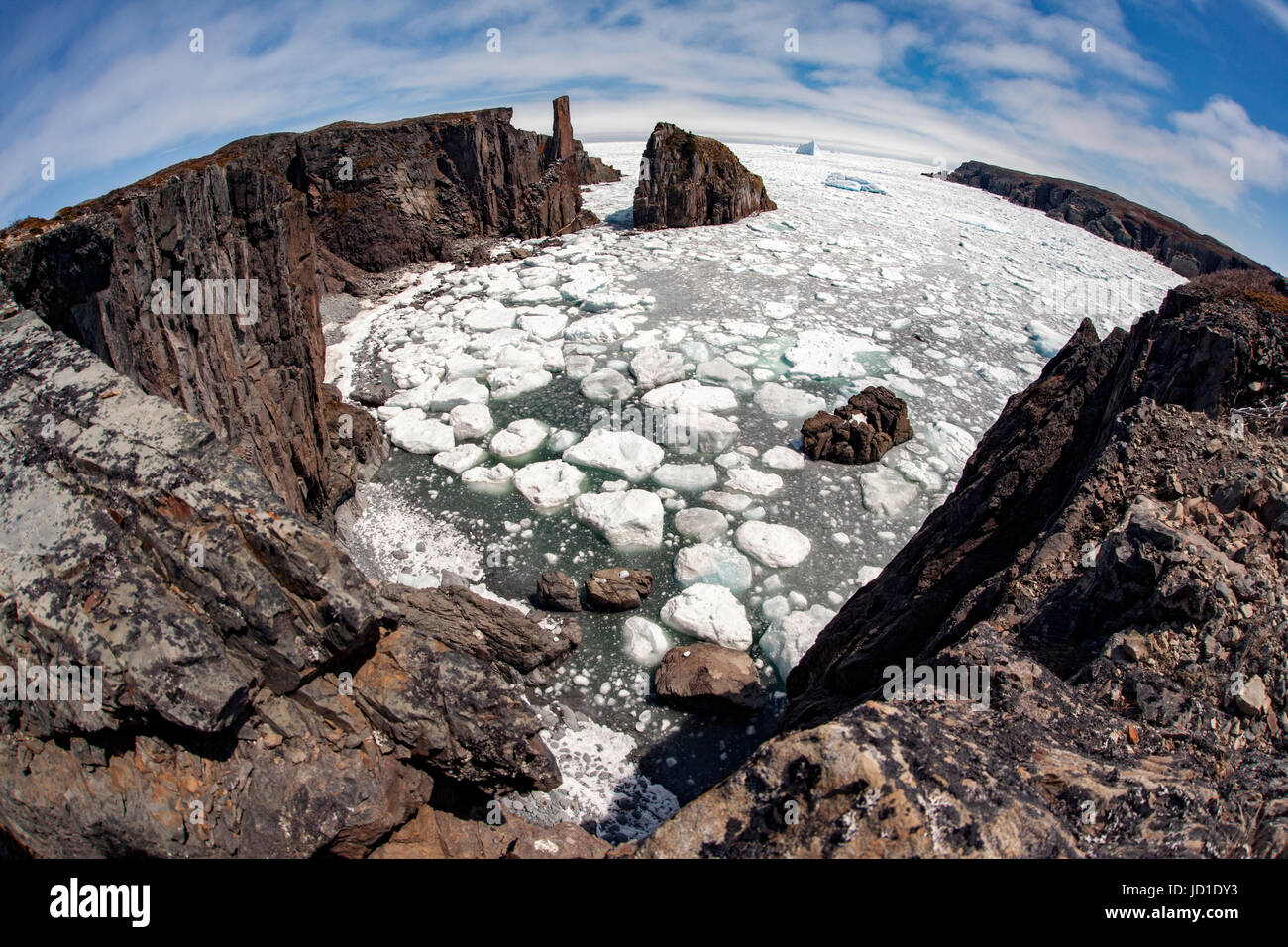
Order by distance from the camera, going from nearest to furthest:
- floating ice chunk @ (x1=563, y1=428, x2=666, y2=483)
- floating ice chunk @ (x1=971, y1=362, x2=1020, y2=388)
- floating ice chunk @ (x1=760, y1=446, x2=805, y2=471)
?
floating ice chunk @ (x1=563, y1=428, x2=666, y2=483) < floating ice chunk @ (x1=760, y1=446, x2=805, y2=471) < floating ice chunk @ (x1=971, y1=362, x2=1020, y2=388)

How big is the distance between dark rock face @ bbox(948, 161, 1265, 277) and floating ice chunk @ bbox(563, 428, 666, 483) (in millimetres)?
18879

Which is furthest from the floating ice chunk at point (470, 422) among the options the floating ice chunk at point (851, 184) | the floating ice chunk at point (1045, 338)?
the floating ice chunk at point (851, 184)

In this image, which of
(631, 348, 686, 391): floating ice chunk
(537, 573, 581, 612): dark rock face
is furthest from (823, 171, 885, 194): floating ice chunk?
(537, 573, 581, 612): dark rock face

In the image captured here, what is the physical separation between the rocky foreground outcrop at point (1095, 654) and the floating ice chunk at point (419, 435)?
5.22 m

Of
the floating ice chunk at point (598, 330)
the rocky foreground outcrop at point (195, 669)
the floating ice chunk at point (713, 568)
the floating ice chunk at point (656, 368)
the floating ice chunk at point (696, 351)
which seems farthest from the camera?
the floating ice chunk at point (598, 330)

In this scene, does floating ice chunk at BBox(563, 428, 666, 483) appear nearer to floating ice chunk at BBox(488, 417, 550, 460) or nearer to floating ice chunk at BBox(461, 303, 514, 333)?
floating ice chunk at BBox(488, 417, 550, 460)

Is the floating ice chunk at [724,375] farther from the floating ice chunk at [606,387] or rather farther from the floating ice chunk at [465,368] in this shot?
the floating ice chunk at [465,368]

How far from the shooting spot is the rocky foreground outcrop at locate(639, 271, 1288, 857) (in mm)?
1797

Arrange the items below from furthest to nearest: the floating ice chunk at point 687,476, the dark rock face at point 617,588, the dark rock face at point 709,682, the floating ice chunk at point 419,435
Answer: the floating ice chunk at point 419,435 → the floating ice chunk at point 687,476 → the dark rock face at point 617,588 → the dark rock face at point 709,682

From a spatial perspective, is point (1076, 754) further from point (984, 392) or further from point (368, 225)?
point (368, 225)

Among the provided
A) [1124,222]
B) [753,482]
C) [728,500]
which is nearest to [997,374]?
[753,482]

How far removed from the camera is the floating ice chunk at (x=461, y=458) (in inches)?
282

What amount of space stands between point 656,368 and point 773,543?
3565mm
